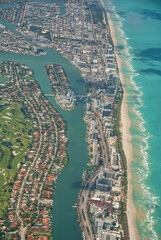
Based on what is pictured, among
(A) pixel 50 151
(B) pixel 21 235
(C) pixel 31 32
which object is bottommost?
(B) pixel 21 235

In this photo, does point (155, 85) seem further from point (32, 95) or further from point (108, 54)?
point (32, 95)

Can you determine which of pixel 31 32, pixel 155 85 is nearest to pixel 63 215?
pixel 155 85

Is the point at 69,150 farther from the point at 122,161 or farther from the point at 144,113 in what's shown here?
the point at 144,113

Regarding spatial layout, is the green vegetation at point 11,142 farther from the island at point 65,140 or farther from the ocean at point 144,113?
the ocean at point 144,113

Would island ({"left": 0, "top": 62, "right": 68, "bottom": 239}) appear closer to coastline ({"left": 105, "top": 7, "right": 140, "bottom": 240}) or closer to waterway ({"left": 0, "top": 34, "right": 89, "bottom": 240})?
waterway ({"left": 0, "top": 34, "right": 89, "bottom": 240})

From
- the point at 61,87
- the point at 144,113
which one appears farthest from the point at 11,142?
the point at 144,113
